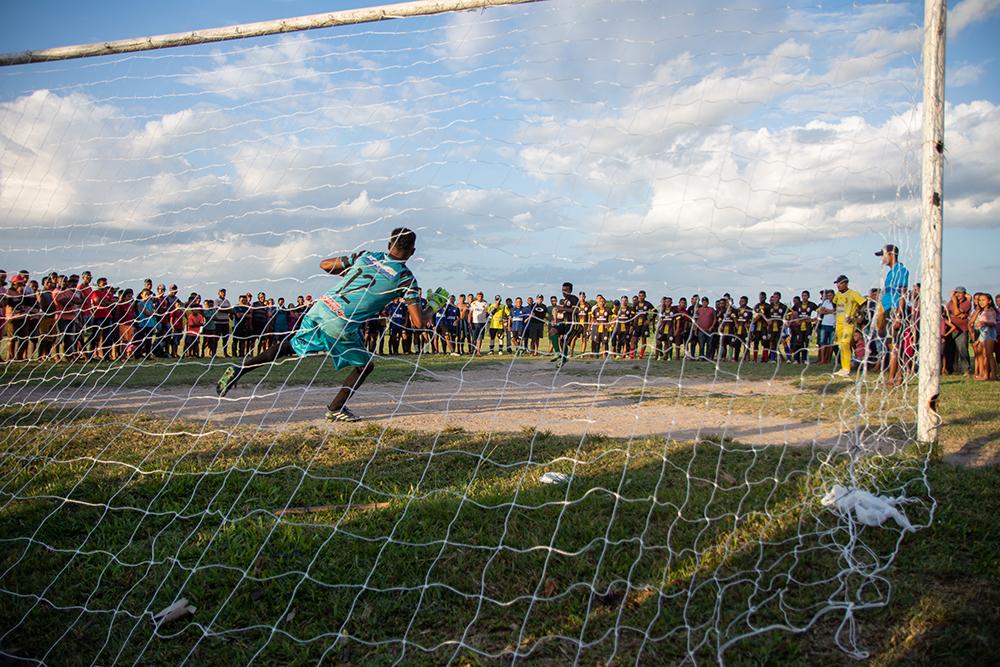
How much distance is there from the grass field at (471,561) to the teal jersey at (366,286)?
57.8 inches

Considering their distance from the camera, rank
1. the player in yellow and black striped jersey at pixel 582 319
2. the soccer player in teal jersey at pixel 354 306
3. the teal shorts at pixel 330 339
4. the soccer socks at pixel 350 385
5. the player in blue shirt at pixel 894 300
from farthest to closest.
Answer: the player in yellow and black striped jersey at pixel 582 319
the soccer socks at pixel 350 385
the teal shorts at pixel 330 339
the soccer player in teal jersey at pixel 354 306
the player in blue shirt at pixel 894 300

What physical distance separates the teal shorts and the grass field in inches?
55.3

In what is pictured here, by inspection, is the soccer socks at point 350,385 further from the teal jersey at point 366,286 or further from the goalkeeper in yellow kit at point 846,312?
the goalkeeper in yellow kit at point 846,312

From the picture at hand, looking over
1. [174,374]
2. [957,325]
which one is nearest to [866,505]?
[174,374]

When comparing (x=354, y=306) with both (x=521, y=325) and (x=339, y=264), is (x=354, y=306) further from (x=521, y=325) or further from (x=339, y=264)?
(x=521, y=325)

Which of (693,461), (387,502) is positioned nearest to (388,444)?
(387,502)

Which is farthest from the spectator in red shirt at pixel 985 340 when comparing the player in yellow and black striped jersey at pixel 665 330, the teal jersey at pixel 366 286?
the teal jersey at pixel 366 286

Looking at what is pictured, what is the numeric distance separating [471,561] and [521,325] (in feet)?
50.0

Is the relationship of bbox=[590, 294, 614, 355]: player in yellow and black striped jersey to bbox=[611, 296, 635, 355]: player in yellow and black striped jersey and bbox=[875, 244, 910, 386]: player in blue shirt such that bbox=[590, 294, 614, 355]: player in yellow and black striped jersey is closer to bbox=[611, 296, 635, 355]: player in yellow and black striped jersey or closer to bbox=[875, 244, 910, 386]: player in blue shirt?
bbox=[611, 296, 635, 355]: player in yellow and black striped jersey

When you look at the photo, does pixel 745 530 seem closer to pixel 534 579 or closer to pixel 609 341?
pixel 534 579

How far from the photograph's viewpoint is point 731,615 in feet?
8.39

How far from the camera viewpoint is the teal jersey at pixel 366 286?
5.39m

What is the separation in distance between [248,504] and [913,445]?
4.44 metres

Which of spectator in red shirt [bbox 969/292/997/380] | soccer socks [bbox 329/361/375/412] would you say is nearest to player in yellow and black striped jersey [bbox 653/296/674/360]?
spectator in red shirt [bbox 969/292/997/380]
